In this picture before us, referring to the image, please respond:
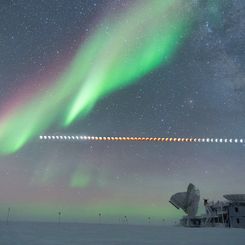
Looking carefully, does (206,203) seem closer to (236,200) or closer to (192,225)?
(192,225)

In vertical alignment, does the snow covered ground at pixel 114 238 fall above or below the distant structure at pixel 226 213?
below

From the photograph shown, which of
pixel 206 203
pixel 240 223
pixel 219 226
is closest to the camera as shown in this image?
pixel 240 223

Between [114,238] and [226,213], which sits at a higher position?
[226,213]

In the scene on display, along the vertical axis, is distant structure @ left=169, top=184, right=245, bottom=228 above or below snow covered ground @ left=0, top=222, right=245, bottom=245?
above

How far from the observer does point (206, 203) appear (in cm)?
19512

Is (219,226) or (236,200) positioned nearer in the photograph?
(236,200)

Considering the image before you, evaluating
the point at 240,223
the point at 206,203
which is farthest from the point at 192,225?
the point at 240,223

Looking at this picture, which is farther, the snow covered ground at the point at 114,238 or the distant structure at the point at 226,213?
the distant structure at the point at 226,213

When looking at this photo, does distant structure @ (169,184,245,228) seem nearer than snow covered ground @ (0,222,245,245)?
No

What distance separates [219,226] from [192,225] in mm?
25741

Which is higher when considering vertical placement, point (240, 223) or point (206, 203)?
point (206, 203)

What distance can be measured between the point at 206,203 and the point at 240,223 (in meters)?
32.2

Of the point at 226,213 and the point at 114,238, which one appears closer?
the point at 114,238

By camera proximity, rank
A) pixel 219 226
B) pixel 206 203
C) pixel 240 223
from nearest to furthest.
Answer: pixel 240 223 < pixel 219 226 < pixel 206 203
